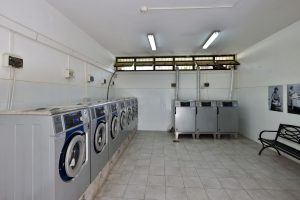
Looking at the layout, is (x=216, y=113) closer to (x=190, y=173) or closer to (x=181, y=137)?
(x=181, y=137)

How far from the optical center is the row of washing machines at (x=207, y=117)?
19.1 ft

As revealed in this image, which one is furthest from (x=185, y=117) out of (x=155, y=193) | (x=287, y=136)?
(x=155, y=193)

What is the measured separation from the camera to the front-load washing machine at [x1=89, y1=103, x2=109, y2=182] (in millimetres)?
2557

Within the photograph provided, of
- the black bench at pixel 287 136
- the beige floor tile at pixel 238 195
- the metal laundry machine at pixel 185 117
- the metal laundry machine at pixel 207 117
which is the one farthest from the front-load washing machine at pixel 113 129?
the black bench at pixel 287 136

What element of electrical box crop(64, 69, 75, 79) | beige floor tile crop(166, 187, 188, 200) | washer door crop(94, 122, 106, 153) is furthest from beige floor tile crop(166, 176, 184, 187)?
electrical box crop(64, 69, 75, 79)

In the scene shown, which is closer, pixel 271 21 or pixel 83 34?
pixel 271 21

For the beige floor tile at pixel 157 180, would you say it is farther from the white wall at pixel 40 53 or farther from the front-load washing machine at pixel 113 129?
the white wall at pixel 40 53

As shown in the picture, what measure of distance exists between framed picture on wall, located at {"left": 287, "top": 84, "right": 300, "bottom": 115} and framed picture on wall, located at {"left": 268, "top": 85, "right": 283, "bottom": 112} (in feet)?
0.86

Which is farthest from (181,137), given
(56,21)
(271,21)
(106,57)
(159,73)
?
(56,21)

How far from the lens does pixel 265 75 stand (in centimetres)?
498

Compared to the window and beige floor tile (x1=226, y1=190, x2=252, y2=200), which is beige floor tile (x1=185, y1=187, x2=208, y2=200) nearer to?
beige floor tile (x1=226, y1=190, x2=252, y2=200)

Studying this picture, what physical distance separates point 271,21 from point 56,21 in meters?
3.98

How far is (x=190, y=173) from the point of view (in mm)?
3375

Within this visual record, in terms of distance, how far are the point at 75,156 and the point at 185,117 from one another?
13.7ft
